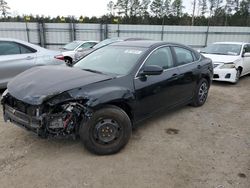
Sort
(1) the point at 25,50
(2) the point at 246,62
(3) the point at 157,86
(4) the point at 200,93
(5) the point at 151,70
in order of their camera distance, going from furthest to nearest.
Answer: (2) the point at 246,62 < (1) the point at 25,50 < (4) the point at 200,93 < (3) the point at 157,86 < (5) the point at 151,70

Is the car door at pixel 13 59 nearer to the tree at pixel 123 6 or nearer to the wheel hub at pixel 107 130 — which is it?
the wheel hub at pixel 107 130

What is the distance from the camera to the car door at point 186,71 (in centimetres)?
437

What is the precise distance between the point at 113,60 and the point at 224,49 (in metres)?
5.98

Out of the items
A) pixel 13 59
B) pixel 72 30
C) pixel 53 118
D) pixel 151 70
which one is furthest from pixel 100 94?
pixel 72 30

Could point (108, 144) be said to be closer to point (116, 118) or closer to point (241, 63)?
point (116, 118)

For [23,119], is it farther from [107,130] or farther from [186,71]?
[186,71]

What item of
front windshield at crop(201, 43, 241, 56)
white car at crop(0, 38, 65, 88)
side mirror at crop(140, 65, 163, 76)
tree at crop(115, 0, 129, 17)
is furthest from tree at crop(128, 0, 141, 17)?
side mirror at crop(140, 65, 163, 76)

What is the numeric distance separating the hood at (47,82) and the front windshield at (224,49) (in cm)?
629

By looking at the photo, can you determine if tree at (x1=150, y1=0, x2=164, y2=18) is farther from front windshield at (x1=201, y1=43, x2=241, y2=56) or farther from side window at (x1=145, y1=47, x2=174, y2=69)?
side window at (x1=145, y1=47, x2=174, y2=69)

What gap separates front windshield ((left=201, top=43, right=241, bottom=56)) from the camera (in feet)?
26.5

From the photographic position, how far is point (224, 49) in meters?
8.30

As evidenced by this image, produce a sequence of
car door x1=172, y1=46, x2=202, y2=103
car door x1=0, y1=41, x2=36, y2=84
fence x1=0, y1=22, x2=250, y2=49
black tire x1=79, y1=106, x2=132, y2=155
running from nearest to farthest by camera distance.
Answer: black tire x1=79, y1=106, x2=132, y2=155 < car door x1=172, y1=46, x2=202, y2=103 < car door x1=0, y1=41, x2=36, y2=84 < fence x1=0, y1=22, x2=250, y2=49

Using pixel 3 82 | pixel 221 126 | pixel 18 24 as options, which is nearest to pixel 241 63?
pixel 221 126

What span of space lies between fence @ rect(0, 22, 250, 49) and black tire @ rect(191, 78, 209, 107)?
1271 cm
